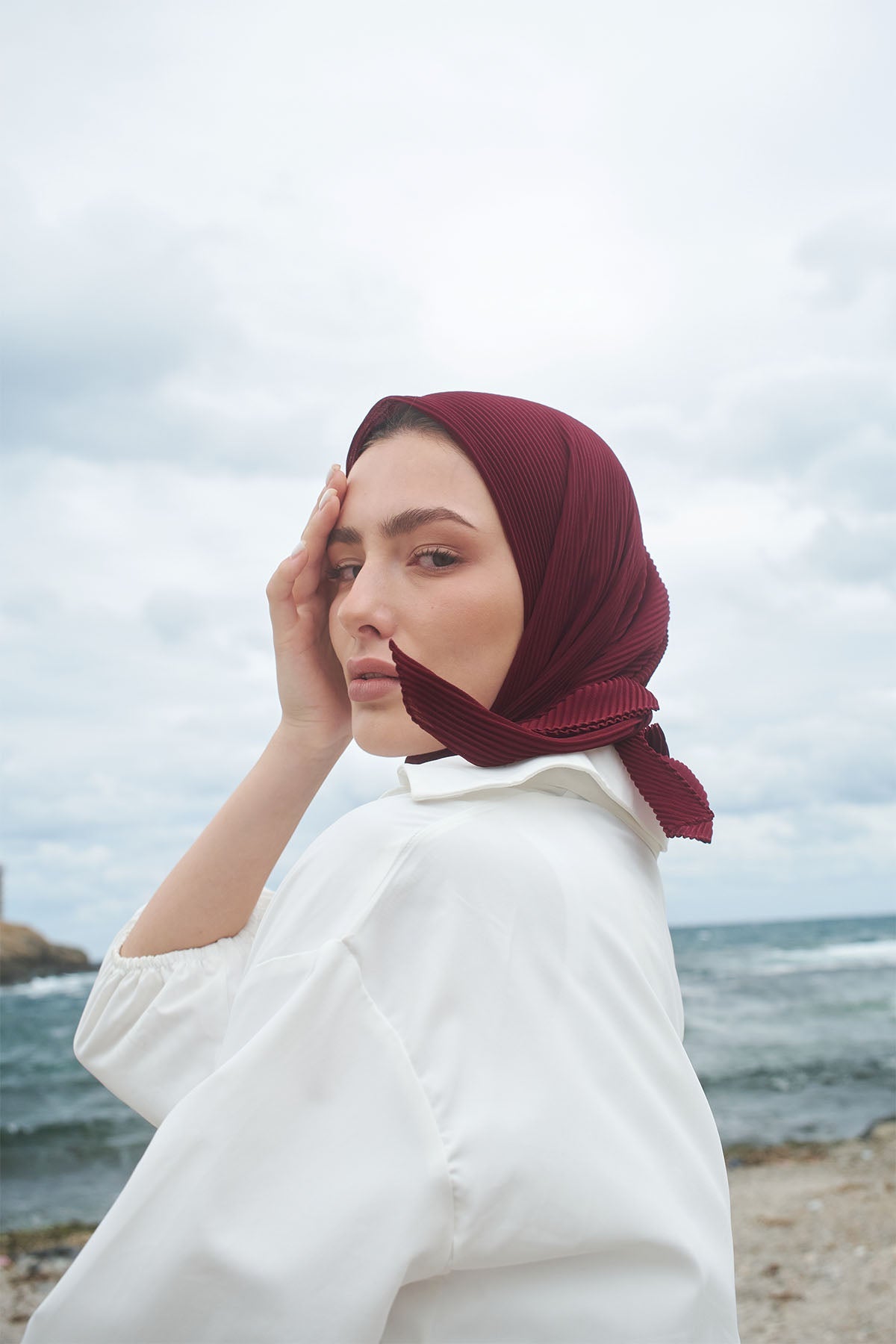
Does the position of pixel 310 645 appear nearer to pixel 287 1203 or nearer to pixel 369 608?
pixel 369 608

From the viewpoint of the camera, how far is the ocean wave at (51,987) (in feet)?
130

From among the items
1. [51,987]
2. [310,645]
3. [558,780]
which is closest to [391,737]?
[558,780]

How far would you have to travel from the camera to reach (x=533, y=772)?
1445 mm

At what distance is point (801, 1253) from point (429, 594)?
759 cm

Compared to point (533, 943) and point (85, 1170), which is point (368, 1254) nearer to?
point (533, 943)

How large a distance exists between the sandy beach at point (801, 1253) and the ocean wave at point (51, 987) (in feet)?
108

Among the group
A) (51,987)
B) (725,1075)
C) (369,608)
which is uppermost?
(369,608)

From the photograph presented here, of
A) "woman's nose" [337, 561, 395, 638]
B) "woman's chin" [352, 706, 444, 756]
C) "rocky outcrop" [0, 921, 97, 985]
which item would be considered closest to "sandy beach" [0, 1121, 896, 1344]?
"woman's chin" [352, 706, 444, 756]

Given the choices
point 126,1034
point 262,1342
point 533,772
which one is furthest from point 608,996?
point 126,1034

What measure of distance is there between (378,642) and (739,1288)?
22.7 feet

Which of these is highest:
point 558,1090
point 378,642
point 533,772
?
point 378,642

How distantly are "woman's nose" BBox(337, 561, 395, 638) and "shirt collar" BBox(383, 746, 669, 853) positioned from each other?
9.6 inches

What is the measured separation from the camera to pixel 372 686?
68.1 inches

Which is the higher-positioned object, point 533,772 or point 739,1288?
point 533,772
